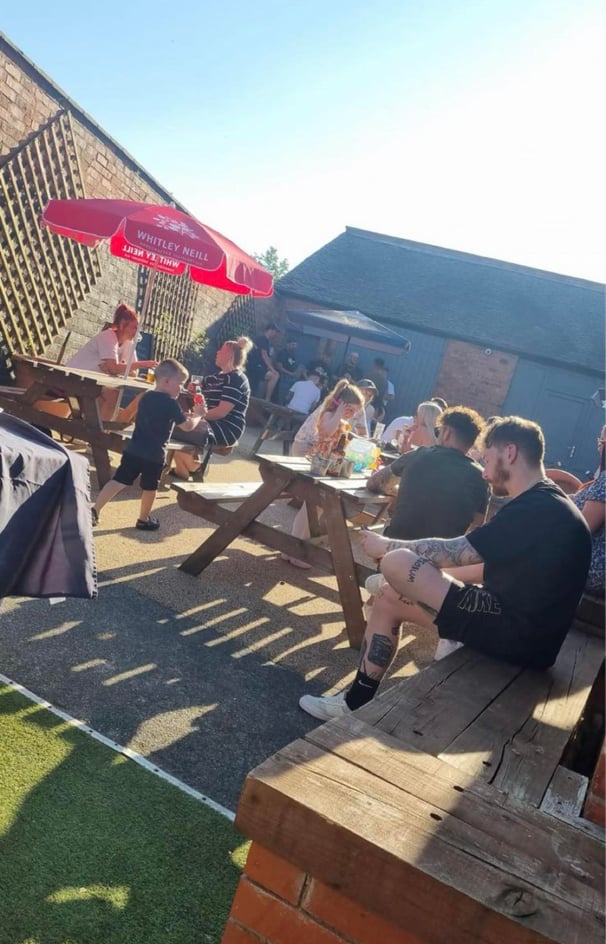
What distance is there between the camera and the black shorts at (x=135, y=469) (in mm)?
4945

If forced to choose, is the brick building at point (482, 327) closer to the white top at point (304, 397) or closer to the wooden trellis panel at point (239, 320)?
the wooden trellis panel at point (239, 320)

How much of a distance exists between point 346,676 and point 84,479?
5.84 ft

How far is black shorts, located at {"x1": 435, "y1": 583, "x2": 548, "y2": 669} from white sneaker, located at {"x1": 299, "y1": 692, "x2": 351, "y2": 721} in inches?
29.7

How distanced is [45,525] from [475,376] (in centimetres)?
1565

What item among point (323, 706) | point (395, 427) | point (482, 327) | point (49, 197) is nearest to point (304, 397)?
point (395, 427)

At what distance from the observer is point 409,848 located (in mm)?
1193

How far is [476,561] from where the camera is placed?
2979 millimetres

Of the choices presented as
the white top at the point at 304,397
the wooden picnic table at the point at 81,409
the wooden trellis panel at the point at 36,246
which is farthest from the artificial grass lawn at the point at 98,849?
the white top at the point at 304,397

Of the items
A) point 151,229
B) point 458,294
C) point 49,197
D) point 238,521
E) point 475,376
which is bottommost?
point 238,521

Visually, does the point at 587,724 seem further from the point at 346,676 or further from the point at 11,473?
the point at 11,473

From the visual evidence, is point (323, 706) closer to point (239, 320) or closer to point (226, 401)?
point (226, 401)

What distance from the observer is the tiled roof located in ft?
56.6

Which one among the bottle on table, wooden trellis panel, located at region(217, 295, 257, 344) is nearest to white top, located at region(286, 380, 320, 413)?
wooden trellis panel, located at region(217, 295, 257, 344)

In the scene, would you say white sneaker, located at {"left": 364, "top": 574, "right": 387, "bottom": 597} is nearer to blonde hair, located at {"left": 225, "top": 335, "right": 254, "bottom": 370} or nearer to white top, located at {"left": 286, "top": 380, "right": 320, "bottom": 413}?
blonde hair, located at {"left": 225, "top": 335, "right": 254, "bottom": 370}
